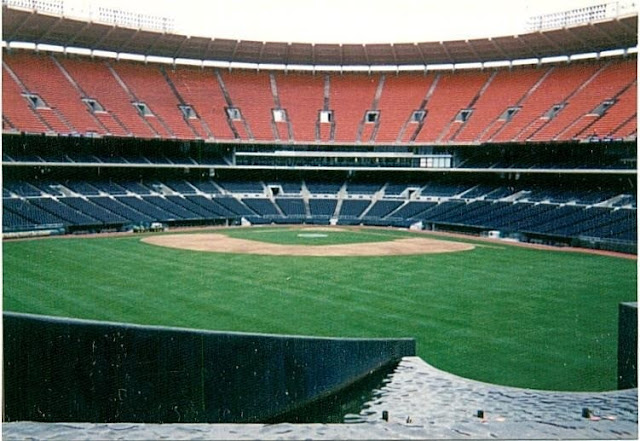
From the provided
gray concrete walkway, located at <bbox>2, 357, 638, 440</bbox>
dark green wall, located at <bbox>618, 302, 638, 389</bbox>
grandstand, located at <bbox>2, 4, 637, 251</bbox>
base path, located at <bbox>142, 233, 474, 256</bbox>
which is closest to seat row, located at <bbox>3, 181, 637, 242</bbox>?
grandstand, located at <bbox>2, 4, 637, 251</bbox>

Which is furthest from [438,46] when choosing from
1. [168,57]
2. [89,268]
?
[89,268]

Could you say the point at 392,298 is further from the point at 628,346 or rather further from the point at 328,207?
the point at 328,207

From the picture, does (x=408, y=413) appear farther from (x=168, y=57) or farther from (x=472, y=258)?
(x=168, y=57)

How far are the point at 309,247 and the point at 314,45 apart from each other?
31.8 m

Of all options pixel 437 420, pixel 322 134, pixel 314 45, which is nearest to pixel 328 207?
pixel 322 134

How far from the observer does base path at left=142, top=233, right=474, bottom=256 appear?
3597 cm

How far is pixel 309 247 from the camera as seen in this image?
3856 cm

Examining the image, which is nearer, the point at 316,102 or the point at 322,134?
the point at 322,134

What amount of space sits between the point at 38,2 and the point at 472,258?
40.4 meters

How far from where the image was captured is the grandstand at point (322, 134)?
48.2 m

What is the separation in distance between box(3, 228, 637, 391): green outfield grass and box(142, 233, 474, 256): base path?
2.19m

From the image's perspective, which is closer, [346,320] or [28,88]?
[346,320]

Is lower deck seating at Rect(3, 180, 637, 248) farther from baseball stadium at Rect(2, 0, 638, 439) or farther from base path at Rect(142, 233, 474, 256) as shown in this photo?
base path at Rect(142, 233, 474, 256)

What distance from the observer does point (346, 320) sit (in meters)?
19.4
